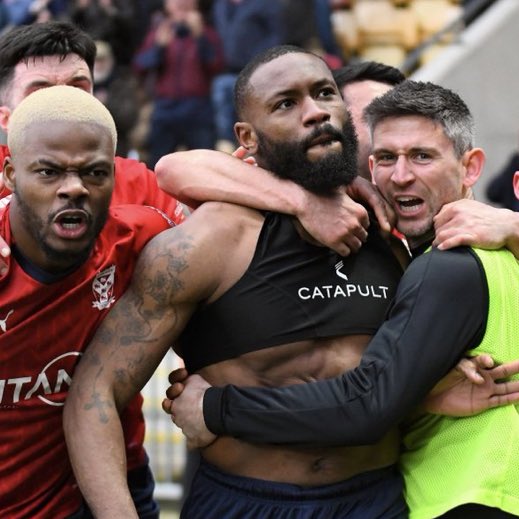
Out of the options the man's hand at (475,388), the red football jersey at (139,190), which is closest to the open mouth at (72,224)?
the red football jersey at (139,190)

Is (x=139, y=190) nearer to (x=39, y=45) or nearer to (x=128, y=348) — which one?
(x=39, y=45)

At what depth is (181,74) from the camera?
10789 mm

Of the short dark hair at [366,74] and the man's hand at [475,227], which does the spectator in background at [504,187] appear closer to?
the short dark hair at [366,74]

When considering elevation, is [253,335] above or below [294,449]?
above

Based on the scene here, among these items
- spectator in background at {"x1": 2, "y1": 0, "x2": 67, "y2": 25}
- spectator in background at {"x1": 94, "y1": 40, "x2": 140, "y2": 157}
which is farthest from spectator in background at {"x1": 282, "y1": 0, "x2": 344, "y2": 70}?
spectator in background at {"x1": 2, "y1": 0, "x2": 67, "y2": 25}

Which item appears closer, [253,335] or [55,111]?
[55,111]

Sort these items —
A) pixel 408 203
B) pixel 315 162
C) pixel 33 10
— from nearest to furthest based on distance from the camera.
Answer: pixel 315 162 → pixel 408 203 → pixel 33 10

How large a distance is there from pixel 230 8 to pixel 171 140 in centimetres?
127

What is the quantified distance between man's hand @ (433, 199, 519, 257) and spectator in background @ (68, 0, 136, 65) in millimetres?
7319

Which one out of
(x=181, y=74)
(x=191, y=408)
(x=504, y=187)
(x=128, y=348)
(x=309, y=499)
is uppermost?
(x=128, y=348)

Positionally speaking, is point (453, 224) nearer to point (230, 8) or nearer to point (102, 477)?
point (102, 477)

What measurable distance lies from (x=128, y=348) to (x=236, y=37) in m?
6.57

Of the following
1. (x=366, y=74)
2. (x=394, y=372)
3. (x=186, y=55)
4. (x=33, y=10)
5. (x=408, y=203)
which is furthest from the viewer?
(x=33, y=10)

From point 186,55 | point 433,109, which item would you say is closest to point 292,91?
point 433,109
